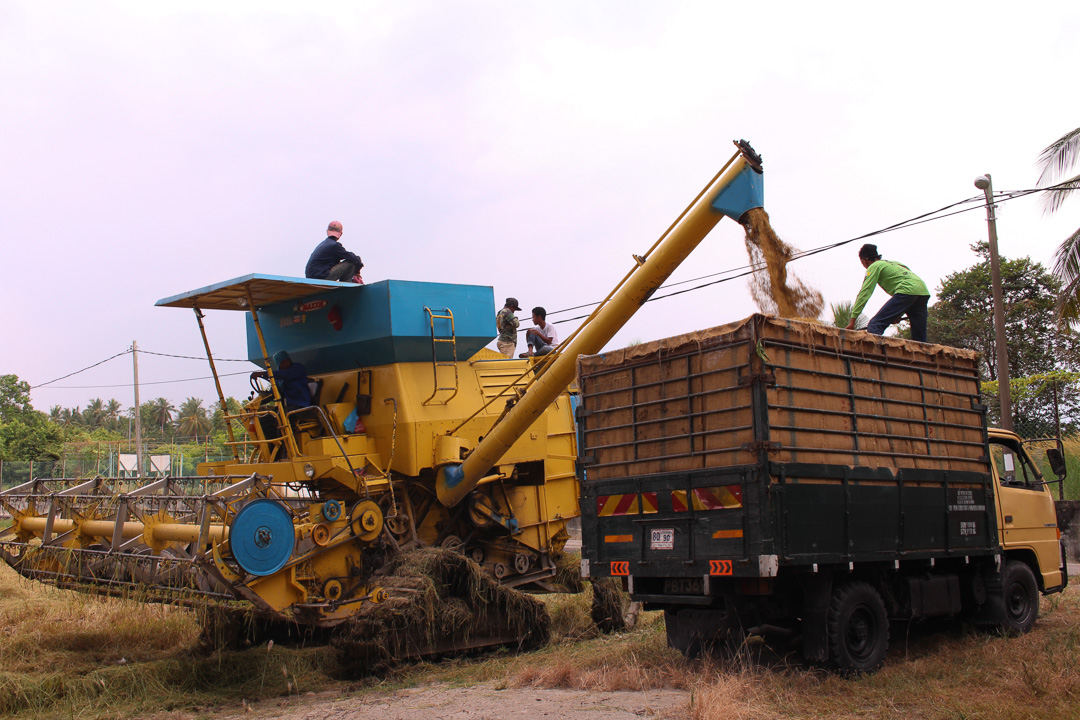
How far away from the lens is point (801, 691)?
6770 mm

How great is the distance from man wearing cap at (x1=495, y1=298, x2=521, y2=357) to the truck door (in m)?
6.01

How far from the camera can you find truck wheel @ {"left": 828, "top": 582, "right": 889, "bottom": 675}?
282 inches

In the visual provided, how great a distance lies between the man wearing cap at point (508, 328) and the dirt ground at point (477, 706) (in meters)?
5.47

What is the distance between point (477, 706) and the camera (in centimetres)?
699

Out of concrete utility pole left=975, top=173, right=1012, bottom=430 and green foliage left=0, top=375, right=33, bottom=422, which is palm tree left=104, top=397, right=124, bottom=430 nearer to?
green foliage left=0, top=375, right=33, bottom=422

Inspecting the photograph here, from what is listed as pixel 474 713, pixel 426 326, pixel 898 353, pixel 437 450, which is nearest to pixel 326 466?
pixel 437 450

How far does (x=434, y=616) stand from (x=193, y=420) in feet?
233

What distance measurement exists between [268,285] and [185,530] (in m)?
2.85

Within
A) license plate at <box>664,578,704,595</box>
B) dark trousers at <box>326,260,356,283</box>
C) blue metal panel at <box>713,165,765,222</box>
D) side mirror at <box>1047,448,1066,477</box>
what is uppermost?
blue metal panel at <box>713,165,765,222</box>

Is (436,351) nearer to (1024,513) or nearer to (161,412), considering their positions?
(1024,513)

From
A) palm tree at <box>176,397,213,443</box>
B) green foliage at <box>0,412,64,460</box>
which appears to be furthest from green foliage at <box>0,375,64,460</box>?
palm tree at <box>176,397,213,443</box>

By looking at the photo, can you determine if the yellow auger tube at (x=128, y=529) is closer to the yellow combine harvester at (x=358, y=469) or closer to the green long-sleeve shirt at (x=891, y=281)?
the yellow combine harvester at (x=358, y=469)

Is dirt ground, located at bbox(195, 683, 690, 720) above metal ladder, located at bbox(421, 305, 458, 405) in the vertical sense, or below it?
below

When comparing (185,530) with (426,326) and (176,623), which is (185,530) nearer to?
(176,623)
